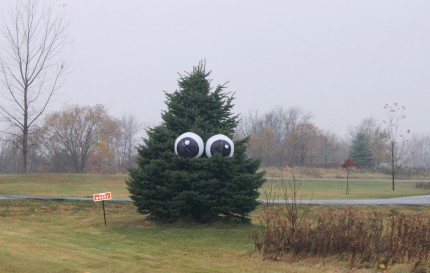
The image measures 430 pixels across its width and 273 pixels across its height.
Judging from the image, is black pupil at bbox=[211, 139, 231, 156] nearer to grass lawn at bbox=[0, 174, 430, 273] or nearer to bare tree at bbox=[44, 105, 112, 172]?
grass lawn at bbox=[0, 174, 430, 273]

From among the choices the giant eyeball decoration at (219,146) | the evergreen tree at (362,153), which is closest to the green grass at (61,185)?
the giant eyeball decoration at (219,146)

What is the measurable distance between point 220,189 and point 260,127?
80.4m

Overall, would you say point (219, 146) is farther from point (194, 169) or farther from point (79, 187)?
point (79, 187)

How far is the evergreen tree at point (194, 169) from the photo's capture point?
17.0 m

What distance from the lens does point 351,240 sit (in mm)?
10336

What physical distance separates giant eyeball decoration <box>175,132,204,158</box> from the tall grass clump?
215 inches

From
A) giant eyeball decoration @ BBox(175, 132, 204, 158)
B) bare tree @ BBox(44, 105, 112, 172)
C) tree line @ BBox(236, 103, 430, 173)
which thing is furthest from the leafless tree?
giant eyeball decoration @ BBox(175, 132, 204, 158)

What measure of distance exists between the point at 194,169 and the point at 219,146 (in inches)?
42.5

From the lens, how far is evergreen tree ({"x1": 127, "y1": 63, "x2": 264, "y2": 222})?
17.0 meters

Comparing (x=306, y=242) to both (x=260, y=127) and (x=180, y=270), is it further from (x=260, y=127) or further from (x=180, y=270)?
(x=260, y=127)

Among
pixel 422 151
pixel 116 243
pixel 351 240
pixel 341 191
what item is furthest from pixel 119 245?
pixel 422 151

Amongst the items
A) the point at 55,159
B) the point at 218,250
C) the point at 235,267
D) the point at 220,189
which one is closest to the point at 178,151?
the point at 220,189

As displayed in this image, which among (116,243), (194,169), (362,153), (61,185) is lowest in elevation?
(116,243)

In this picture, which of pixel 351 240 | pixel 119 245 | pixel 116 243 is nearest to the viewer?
pixel 351 240
